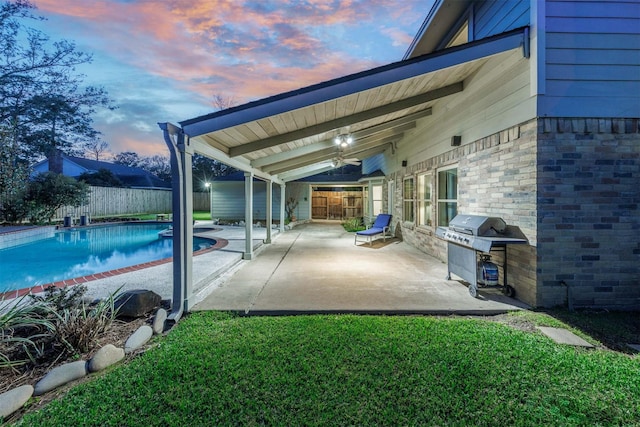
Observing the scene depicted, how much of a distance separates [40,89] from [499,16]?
25162mm

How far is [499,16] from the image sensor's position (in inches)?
186

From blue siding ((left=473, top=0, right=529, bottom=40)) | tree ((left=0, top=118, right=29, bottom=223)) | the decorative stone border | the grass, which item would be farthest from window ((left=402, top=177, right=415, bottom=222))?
tree ((left=0, top=118, right=29, bottom=223))

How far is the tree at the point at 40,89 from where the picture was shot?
16219 millimetres

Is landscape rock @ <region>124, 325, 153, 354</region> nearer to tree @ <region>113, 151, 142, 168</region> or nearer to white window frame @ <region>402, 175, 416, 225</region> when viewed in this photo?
white window frame @ <region>402, 175, 416, 225</region>

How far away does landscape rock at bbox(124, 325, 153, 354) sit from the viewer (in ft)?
9.14

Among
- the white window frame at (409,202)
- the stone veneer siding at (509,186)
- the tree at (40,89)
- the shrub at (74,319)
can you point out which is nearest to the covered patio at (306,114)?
the shrub at (74,319)

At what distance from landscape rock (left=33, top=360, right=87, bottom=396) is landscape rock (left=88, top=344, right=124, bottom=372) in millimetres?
68

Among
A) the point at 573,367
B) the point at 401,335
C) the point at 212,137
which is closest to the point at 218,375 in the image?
the point at 401,335

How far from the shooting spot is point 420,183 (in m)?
8.37

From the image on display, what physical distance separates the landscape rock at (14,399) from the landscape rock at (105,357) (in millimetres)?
396

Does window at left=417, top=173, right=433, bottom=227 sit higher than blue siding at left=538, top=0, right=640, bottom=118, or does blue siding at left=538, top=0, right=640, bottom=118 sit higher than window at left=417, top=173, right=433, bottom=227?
blue siding at left=538, top=0, right=640, bottom=118

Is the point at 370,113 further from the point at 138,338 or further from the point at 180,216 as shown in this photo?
the point at 138,338

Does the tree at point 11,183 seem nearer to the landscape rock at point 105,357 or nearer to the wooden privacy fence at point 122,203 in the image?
the wooden privacy fence at point 122,203

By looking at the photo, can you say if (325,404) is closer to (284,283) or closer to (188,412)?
(188,412)
